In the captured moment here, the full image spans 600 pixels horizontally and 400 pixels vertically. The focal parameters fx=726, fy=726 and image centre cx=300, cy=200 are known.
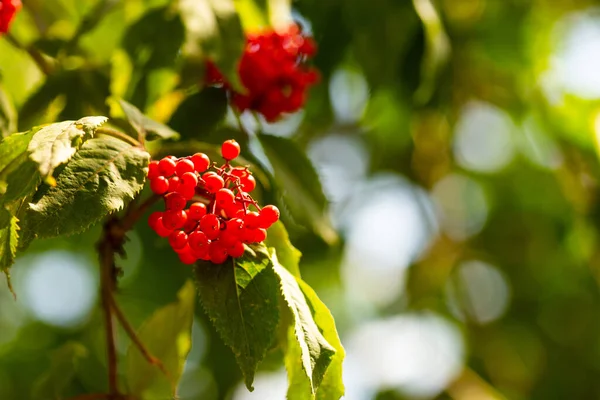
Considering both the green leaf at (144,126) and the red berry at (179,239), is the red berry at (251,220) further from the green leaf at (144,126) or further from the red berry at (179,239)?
the green leaf at (144,126)

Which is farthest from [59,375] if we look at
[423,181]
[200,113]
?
[423,181]

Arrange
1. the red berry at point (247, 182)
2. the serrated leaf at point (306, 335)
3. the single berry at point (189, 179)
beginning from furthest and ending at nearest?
the red berry at point (247, 182)
the single berry at point (189, 179)
the serrated leaf at point (306, 335)

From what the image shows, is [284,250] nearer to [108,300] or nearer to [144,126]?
[144,126]

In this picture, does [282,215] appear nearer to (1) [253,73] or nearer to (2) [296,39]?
(1) [253,73]

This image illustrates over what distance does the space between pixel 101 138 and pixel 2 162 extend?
0.18 meters

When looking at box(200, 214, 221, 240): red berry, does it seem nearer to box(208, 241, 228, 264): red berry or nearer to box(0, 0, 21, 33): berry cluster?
box(208, 241, 228, 264): red berry

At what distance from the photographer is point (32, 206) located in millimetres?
1150

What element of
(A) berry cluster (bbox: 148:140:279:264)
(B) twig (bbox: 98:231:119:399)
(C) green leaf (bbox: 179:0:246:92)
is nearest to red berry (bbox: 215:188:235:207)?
(A) berry cluster (bbox: 148:140:279:264)

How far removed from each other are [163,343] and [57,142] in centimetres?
87

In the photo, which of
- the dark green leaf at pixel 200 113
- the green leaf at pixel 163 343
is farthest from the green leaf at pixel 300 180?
the green leaf at pixel 163 343

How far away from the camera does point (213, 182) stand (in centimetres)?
137

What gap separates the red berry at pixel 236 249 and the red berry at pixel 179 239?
0.28 ft

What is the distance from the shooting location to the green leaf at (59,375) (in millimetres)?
1967

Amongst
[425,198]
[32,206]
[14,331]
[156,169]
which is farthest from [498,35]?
[14,331]
